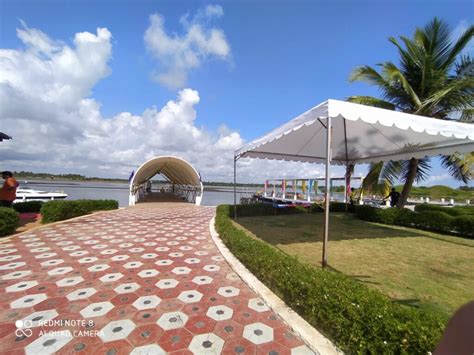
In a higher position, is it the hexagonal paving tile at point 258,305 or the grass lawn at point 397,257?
the grass lawn at point 397,257

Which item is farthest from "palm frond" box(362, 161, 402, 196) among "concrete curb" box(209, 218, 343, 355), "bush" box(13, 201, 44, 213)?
"bush" box(13, 201, 44, 213)

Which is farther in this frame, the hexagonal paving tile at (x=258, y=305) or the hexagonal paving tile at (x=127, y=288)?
the hexagonal paving tile at (x=127, y=288)

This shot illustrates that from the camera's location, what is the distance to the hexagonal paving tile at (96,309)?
8.47 ft

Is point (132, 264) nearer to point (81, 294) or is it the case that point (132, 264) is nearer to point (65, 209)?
point (81, 294)

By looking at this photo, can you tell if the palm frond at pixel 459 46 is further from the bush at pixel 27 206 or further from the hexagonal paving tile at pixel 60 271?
the bush at pixel 27 206

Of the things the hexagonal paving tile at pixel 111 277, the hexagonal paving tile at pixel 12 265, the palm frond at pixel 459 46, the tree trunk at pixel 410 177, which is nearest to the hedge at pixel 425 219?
the tree trunk at pixel 410 177

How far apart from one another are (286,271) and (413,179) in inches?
366

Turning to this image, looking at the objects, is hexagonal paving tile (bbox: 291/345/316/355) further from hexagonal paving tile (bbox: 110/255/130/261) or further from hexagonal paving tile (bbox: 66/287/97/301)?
hexagonal paving tile (bbox: 110/255/130/261)

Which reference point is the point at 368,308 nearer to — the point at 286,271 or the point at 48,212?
the point at 286,271

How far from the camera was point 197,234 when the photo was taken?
679cm

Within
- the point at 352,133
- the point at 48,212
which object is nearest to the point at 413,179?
the point at 352,133

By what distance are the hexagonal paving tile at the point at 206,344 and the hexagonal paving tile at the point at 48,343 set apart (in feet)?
3.90

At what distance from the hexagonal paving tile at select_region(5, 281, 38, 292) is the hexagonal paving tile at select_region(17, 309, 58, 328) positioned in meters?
0.87

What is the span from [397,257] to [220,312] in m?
4.12
